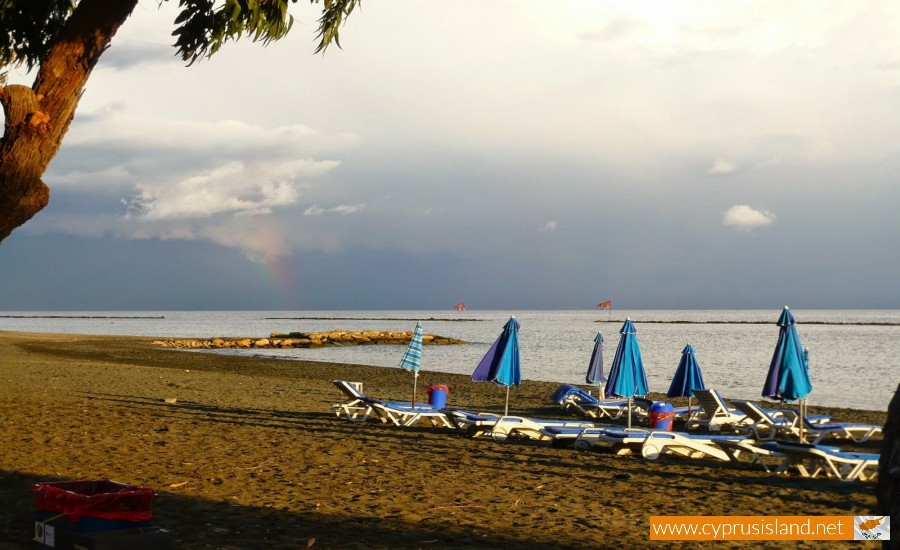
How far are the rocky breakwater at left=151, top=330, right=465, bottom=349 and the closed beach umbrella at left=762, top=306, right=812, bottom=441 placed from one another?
38.6m

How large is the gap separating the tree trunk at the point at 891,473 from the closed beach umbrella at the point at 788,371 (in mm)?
8512

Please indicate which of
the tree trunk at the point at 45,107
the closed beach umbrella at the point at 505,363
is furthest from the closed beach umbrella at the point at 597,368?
the tree trunk at the point at 45,107

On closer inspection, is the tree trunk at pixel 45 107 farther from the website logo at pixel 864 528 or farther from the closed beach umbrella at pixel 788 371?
the closed beach umbrella at pixel 788 371

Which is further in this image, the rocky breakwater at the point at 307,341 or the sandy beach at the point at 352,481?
the rocky breakwater at the point at 307,341

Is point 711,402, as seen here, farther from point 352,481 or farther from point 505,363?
point 352,481

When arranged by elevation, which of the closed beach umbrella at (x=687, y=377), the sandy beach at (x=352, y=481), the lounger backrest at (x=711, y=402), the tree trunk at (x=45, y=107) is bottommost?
the sandy beach at (x=352, y=481)

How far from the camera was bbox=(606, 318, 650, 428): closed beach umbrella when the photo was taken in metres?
13.1

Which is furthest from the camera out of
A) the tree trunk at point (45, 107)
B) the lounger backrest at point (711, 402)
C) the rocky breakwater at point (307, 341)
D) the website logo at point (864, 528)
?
the rocky breakwater at point (307, 341)

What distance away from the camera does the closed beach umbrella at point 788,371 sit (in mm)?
10859

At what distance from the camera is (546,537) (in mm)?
6582

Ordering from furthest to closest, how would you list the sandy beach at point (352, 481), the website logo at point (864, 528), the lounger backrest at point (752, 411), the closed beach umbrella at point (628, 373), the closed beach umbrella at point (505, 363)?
1. the closed beach umbrella at point (505, 363)
2. the closed beach umbrella at point (628, 373)
3. the lounger backrest at point (752, 411)
4. the sandy beach at point (352, 481)
5. the website logo at point (864, 528)

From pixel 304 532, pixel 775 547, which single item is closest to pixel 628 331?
pixel 775 547

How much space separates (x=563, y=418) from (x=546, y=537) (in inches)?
404

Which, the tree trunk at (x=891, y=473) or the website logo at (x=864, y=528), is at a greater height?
the tree trunk at (x=891, y=473)
